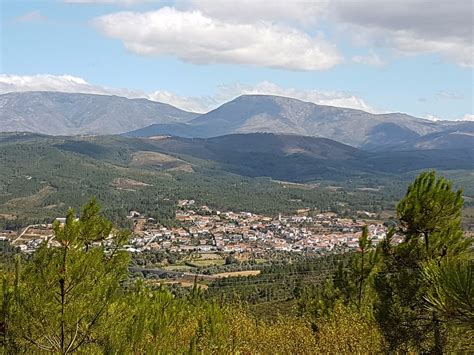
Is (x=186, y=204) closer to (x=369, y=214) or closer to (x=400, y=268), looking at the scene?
(x=369, y=214)

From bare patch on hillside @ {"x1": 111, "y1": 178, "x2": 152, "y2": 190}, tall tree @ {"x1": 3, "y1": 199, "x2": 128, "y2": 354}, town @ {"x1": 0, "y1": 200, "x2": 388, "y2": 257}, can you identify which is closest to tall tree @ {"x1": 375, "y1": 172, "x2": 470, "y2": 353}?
tall tree @ {"x1": 3, "y1": 199, "x2": 128, "y2": 354}

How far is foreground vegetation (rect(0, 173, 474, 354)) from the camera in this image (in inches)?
311

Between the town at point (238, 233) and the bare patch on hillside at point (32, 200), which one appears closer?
the town at point (238, 233)

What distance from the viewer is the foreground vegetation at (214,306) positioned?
789cm

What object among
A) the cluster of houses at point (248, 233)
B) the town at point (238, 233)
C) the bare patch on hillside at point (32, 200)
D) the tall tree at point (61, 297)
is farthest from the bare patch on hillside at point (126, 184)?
the tall tree at point (61, 297)

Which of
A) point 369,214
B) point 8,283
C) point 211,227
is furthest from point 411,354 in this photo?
point 369,214

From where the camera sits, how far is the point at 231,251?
101312 mm

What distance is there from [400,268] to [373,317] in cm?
145

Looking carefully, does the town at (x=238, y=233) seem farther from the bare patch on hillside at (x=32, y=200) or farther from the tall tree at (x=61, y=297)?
the tall tree at (x=61, y=297)

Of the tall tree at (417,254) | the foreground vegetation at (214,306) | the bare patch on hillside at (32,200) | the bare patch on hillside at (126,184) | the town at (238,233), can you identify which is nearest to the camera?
the foreground vegetation at (214,306)

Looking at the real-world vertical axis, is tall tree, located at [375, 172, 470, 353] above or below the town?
above

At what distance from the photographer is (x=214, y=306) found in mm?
11133

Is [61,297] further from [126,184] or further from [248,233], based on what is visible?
[126,184]

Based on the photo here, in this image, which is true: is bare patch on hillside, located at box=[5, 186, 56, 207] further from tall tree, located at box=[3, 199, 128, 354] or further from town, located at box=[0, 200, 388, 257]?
tall tree, located at box=[3, 199, 128, 354]
